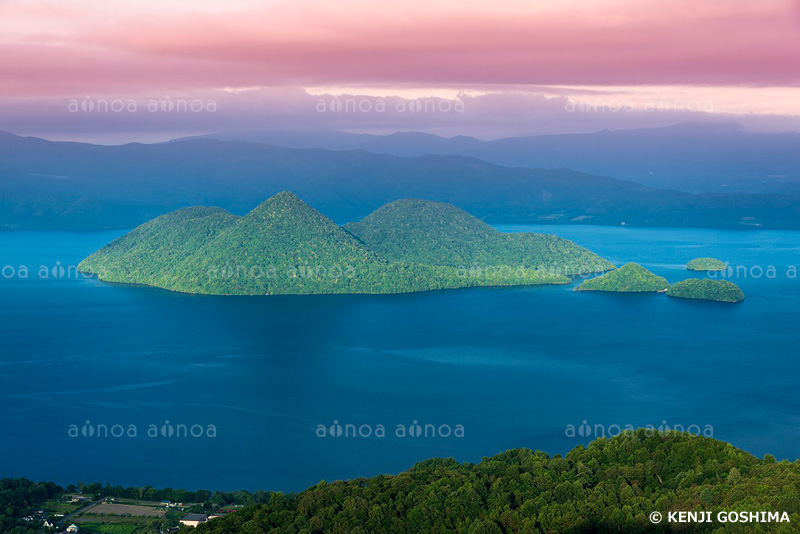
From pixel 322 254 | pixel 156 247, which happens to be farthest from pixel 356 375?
pixel 156 247

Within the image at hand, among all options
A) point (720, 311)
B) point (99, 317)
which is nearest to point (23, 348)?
point (99, 317)

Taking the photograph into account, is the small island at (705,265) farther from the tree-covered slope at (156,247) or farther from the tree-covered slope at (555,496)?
the tree-covered slope at (555,496)

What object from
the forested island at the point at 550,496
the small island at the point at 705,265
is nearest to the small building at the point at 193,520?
the forested island at the point at 550,496

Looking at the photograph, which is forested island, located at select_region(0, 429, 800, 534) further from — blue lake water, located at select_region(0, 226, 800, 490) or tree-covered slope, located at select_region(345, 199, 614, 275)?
tree-covered slope, located at select_region(345, 199, 614, 275)

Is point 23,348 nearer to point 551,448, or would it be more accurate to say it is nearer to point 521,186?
point 551,448

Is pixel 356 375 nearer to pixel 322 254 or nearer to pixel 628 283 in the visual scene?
pixel 322 254
